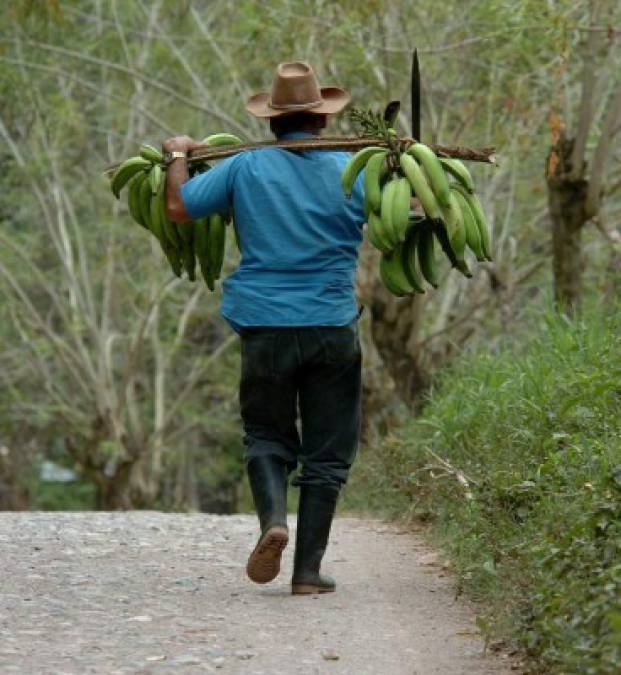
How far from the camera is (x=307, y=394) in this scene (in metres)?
7.38

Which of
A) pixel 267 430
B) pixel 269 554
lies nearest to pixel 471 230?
pixel 267 430

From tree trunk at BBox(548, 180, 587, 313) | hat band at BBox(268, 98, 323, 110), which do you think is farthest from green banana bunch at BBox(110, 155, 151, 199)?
tree trunk at BBox(548, 180, 587, 313)

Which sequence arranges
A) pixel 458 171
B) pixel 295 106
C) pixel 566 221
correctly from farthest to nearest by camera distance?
1. pixel 566 221
2. pixel 295 106
3. pixel 458 171

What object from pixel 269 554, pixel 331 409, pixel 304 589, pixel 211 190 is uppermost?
pixel 211 190

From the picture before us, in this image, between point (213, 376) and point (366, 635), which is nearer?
point (366, 635)

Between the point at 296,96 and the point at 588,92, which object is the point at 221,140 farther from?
the point at 588,92

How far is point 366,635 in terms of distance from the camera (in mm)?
6359

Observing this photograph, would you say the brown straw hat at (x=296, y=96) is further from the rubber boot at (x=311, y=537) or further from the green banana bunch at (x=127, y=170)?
the rubber boot at (x=311, y=537)

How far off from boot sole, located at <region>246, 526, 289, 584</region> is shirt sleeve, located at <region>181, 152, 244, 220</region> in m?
1.43

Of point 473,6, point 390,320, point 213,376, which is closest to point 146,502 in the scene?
point 213,376

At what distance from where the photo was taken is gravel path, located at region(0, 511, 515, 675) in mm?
5824

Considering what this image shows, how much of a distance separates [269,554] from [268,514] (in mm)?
201

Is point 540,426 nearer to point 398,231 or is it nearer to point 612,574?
point 398,231

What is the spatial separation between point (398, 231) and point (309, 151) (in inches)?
25.0
